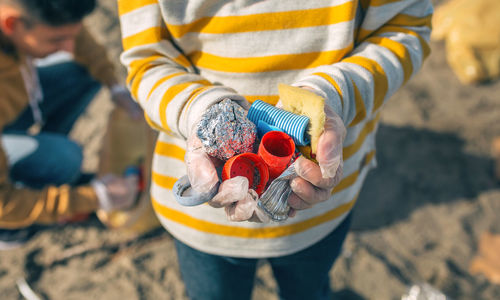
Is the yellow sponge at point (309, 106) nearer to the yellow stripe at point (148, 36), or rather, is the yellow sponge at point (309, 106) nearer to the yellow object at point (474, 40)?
the yellow stripe at point (148, 36)

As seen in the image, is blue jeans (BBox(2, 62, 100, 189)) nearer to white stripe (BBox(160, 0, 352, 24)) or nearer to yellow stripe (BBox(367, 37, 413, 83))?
white stripe (BBox(160, 0, 352, 24))

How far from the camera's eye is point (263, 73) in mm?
889

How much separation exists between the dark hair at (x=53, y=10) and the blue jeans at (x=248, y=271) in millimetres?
1176

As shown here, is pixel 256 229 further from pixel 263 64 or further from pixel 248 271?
pixel 263 64

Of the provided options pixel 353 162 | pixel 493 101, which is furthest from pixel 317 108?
pixel 493 101

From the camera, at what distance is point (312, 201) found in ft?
2.37

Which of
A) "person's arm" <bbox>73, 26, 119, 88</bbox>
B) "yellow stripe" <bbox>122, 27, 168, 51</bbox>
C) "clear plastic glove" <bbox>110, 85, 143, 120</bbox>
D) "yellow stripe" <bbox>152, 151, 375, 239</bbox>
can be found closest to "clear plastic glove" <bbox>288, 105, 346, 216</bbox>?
"yellow stripe" <bbox>152, 151, 375, 239</bbox>

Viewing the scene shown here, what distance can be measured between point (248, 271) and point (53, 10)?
137 cm

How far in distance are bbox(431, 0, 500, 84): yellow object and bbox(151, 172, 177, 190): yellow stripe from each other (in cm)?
254

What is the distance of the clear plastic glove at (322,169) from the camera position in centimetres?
67

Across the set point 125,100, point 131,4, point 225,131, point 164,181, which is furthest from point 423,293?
point 125,100

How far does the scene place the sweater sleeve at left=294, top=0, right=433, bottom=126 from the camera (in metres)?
0.79

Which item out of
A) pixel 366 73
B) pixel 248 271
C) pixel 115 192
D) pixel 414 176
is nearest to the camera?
pixel 366 73

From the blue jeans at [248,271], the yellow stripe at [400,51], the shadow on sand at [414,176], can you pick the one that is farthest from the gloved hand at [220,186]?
the shadow on sand at [414,176]
